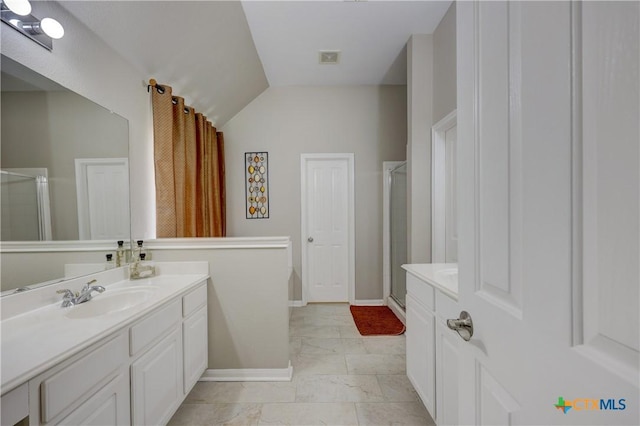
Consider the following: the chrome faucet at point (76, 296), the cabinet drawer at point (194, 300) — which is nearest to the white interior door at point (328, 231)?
the cabinet drawer at point (194, 300)

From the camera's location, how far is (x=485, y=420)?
2.08 feet

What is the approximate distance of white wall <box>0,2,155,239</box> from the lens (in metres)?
1.24

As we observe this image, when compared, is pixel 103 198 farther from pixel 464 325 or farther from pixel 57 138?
pixel 464 325

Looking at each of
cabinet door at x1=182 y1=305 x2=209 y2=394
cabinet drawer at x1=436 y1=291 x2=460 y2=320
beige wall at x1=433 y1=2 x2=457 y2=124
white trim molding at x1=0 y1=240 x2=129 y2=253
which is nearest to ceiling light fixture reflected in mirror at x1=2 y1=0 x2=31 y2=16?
white trim molding at x1=0 y1=240 x2=129 y2=253

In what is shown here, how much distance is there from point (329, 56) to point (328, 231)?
82.7 inches

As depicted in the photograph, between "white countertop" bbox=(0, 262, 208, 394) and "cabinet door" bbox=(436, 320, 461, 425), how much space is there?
1.42 metres

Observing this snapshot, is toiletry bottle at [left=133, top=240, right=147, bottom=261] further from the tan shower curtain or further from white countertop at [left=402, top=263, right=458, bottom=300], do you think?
white countertop at [left=402, top=263, right=458, bottom=300]

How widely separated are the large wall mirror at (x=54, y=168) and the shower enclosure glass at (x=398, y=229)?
2.64 metres

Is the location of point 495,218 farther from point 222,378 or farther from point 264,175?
point 264,175

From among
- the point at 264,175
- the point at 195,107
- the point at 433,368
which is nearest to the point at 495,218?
the point at 433,368

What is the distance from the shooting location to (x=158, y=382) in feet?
4.34

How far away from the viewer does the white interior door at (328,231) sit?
3.60 m

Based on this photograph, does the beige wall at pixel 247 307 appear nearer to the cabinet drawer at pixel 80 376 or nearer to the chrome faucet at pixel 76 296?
the chrome faucet at pixel 76 296

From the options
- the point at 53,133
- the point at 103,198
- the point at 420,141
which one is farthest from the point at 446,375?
the point at 53,133
